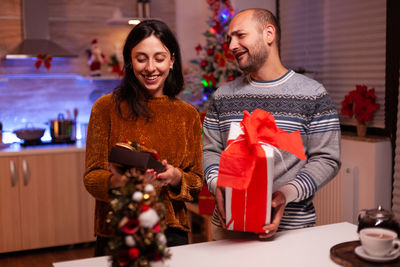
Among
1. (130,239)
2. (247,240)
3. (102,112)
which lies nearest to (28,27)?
(102,112)

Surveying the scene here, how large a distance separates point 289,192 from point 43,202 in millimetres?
2778

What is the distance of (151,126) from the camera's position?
1.68 metres

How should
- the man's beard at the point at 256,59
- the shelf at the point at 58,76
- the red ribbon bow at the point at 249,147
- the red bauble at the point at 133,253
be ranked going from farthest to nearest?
the shelf at the point at 58,76
the man's beard at the point at 256,59
the red ribbon bow at the point at 249,147
the red bauble at the point at 133,253

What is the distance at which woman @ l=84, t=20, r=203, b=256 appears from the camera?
1.63 meters

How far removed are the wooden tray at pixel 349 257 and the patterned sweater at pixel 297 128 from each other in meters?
0.23

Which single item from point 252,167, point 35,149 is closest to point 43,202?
point 35,149

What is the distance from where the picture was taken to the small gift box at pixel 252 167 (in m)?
1.38

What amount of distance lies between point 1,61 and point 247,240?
3427 mm

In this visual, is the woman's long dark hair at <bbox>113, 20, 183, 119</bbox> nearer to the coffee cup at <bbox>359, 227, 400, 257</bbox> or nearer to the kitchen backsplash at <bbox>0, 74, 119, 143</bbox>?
the coffee cup at <bbox>359, 227, 400, 257</bbox>

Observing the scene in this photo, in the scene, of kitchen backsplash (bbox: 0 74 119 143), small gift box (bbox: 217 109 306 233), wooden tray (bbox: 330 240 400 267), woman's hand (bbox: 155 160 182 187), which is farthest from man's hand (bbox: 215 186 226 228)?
kitchen backsplash (bbox: 0 74 119 143)

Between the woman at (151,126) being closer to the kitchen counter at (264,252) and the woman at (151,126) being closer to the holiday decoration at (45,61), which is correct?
the kitchen counter at (264,252)

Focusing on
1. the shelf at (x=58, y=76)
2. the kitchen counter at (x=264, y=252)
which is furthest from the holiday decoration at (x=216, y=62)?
the kitchen counter at (x=264, y=252)

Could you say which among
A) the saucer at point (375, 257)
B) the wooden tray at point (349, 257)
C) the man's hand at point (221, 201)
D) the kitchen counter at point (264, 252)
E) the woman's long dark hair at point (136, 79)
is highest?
the woman's long dark hair at point (136, 79)

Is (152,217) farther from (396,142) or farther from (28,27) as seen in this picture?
(28,27)
